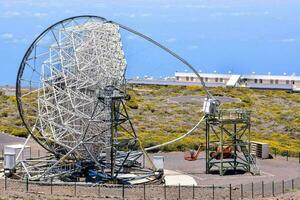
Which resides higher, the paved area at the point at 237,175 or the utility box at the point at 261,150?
the utility box at the point at 261,150

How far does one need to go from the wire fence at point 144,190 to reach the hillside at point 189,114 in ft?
62.4

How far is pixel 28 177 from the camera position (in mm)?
54031

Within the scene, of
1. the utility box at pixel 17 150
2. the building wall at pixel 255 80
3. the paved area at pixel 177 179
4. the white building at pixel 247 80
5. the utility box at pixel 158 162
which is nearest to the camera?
the paved area at pixel 177 179

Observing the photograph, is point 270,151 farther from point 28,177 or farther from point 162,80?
point 162,80

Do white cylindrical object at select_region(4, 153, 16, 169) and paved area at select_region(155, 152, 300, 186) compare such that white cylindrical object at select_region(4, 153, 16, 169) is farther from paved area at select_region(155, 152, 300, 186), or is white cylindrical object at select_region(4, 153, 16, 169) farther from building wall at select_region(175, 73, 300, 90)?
building wall at select_region(175, 73, 300, 90)

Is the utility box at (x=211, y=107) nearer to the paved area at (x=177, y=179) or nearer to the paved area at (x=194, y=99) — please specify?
the paved area at (x=177, y=179)

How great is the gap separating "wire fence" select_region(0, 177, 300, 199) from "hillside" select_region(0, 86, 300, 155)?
19035 mm

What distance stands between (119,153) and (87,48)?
10.5 metres

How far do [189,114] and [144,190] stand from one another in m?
52.4

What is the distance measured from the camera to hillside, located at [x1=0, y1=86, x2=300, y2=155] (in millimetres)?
82375

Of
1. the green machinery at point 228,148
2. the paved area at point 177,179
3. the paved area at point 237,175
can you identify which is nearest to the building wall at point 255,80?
the paved area at point 237,175

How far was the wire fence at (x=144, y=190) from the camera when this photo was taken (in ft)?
162

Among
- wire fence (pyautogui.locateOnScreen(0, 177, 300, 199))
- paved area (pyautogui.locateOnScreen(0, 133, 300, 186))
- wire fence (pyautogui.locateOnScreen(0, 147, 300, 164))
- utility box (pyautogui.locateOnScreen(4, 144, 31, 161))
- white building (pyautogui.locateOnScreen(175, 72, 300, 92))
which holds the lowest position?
wire fence (pyautogui.locateOnScreen(0, 177, 300, 199))

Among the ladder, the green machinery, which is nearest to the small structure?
the green machinery
